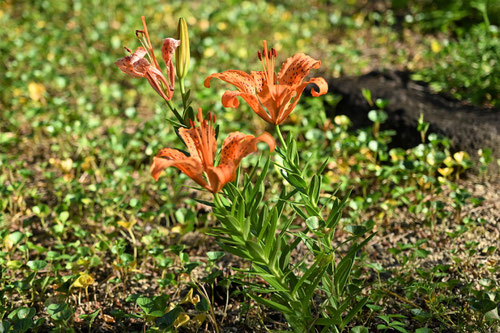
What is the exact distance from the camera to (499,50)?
11.0ft

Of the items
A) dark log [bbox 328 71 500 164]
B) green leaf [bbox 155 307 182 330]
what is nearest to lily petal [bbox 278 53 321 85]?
green leaf [bbox 155 307 182 330]

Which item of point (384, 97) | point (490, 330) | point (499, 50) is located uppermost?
point (499, 50)

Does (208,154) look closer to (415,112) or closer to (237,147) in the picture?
(237,147)

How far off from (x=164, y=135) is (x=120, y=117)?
746 millimetres

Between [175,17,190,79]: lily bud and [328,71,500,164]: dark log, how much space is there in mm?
1923

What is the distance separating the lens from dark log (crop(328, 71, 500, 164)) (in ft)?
9.21

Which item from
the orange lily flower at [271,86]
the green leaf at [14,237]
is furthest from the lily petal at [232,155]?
the green leaf at [14,237]

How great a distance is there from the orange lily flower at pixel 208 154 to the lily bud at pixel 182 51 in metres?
0.18

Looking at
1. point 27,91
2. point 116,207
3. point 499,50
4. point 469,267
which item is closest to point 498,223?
point 469,267

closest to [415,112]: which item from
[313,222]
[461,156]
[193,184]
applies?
[461,156]

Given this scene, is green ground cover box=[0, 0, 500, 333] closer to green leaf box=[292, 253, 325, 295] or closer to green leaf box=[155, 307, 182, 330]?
green leaf box=[155, 307, 182, 330]

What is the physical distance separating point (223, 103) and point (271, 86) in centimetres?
14

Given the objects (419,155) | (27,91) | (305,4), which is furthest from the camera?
(305,4)

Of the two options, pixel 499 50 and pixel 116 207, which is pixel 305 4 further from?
pixel 116 207
